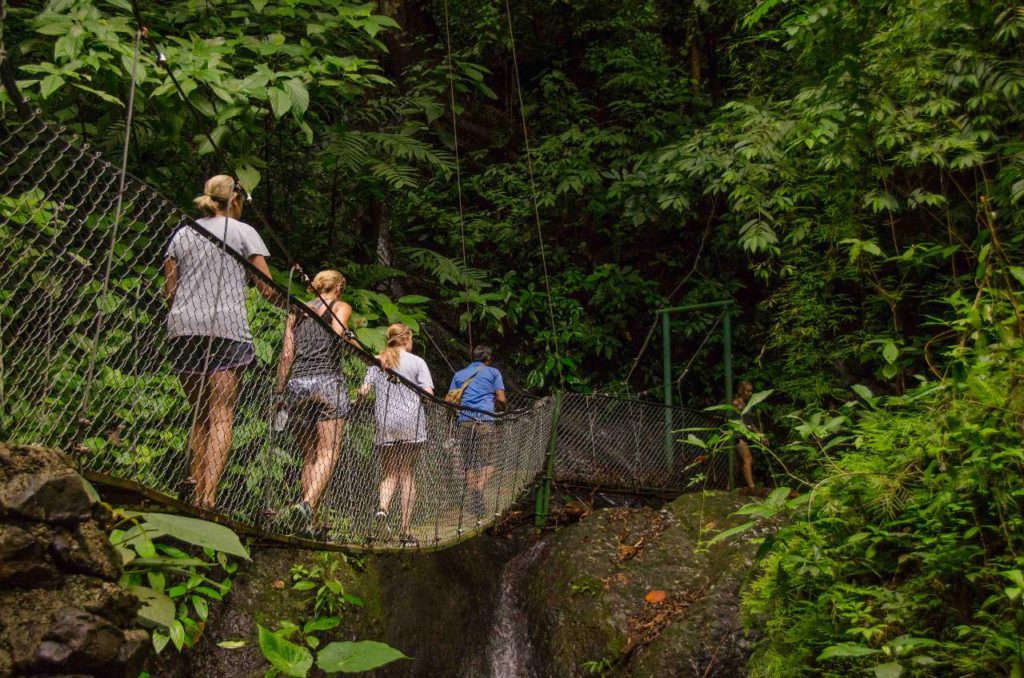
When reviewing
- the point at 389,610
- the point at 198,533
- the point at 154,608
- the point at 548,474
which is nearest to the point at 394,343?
the point at 389,610

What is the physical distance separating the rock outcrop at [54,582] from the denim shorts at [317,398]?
1.21 metres

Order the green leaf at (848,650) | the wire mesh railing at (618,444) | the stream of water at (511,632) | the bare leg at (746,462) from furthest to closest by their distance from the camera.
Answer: the bare leg at (746,462) → the wire mesh railing at (618,444) → the stream of water at (511,632) → the green leaf at (848,650)

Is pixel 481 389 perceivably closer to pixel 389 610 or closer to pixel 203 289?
pixel 389 610

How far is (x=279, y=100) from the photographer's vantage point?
298cm

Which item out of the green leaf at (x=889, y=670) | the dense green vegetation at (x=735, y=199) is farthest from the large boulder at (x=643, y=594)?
the green leaf at (x=889, y=670)

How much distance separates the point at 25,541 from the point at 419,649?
3.41m

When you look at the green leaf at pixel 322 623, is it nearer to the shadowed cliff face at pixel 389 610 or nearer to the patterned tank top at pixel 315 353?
the shadowed cliff face at pixel 389 610

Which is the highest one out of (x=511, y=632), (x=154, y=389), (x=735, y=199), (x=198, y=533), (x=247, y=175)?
(x=735, y=199)

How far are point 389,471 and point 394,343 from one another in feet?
2.42

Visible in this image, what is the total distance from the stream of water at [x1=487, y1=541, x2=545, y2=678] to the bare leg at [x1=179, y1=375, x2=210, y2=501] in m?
3.08

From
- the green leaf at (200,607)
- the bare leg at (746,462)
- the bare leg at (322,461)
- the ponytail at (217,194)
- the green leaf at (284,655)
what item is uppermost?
the ponytail at (217,194)

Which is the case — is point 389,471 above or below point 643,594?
above

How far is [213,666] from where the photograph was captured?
11.6 feet

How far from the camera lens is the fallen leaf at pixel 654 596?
178 inches
